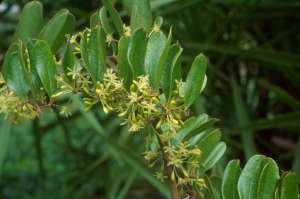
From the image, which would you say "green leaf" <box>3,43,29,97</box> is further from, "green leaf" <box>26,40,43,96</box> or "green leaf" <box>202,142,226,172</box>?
"green leaf" <box>202,142,226,172</box>

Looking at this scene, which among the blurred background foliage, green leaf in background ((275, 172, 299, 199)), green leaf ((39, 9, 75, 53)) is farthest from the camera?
the blurred background foliage

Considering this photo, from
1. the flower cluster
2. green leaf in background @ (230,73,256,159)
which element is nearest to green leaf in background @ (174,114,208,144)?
the flower cluster

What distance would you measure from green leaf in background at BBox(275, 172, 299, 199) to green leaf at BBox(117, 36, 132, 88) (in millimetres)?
120

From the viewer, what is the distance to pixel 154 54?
17.4 inches

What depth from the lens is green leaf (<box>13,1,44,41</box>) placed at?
0.56 m

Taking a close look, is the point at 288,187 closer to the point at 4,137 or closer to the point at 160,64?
the point at 160,64

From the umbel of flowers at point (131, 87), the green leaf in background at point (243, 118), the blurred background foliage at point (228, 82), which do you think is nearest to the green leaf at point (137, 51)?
the umbel of flowers at point (131, 87)

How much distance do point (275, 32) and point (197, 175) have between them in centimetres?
95

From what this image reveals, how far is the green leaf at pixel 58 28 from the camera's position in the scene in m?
0.53

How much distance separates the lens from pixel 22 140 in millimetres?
2922

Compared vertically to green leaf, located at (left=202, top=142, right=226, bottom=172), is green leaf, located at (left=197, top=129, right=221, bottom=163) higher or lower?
higher

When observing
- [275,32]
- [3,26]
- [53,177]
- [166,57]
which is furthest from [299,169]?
[53,177]

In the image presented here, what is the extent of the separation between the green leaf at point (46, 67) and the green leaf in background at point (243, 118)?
0.62m

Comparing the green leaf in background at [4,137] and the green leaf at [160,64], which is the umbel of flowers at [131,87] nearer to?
the green leaf at [160,64]
